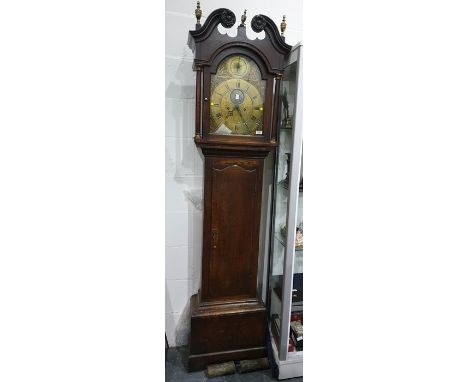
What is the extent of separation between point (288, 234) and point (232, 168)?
0.44 metres

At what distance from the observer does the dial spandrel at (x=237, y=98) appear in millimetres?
1307

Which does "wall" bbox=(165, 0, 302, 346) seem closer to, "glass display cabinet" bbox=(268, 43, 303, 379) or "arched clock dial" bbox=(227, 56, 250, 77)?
"arched clock dial" bbox=(227, 56, 250, 77)

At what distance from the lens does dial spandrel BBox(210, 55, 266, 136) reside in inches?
51.4

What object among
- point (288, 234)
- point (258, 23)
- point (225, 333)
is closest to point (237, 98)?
point (258, 23)

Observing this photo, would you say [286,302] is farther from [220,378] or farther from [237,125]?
[237,125]

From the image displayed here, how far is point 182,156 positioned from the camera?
159 centimetres

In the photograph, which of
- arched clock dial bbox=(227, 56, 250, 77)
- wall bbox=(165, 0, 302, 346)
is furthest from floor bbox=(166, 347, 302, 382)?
arched clock dial bbox=(227, 56, 250, 77)

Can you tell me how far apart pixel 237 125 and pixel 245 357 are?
4.16 feet

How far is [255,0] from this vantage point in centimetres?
155

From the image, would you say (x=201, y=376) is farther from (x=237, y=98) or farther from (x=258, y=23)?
(x=258, y=23)

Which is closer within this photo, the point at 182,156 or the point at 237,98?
the point at 237,98

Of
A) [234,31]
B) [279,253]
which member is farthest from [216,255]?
[234,31]

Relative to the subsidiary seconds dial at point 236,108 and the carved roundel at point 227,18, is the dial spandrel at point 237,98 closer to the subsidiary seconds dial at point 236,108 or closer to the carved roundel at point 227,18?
the subsidiary seconds dial at point 236,108

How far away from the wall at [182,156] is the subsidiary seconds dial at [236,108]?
0.90 ft
